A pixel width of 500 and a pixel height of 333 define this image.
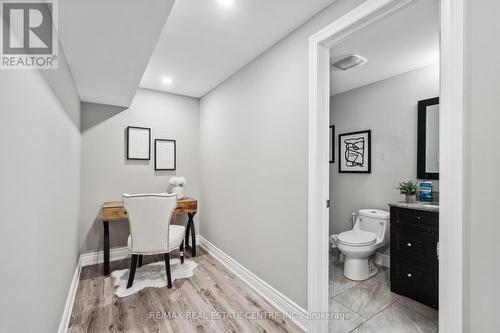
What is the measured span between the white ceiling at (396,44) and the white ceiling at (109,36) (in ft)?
4.51

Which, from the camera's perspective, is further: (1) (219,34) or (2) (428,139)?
(2) (428,139)

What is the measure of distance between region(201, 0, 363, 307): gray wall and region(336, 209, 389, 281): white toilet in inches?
38.5

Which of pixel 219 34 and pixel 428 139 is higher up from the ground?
pixel 219 34

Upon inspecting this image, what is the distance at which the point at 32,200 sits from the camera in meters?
1.11

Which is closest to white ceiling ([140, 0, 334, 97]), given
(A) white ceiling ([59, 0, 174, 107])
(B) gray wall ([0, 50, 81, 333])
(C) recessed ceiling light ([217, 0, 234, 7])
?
(C) recessed ceiling light ([217, 0, 234, 7])

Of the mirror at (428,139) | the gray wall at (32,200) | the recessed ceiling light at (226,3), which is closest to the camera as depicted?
the gray wall at (32,200)

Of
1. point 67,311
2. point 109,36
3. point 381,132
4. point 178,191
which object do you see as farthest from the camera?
point 178,191

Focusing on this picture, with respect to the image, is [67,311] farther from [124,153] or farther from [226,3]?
[226,3]

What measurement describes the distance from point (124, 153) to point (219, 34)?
2.21 meters

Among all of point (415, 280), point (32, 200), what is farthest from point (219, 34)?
point (415, 280)

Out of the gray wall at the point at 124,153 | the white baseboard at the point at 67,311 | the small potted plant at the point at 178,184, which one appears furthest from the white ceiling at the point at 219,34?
the white baseboard at the point at 67,311

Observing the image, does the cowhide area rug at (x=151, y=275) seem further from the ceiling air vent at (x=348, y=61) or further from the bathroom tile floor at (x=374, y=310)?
the ceiling air vent at (x=348, y=61)

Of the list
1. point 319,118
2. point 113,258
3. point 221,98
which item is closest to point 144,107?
point 221,98

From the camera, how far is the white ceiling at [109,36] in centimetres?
128
